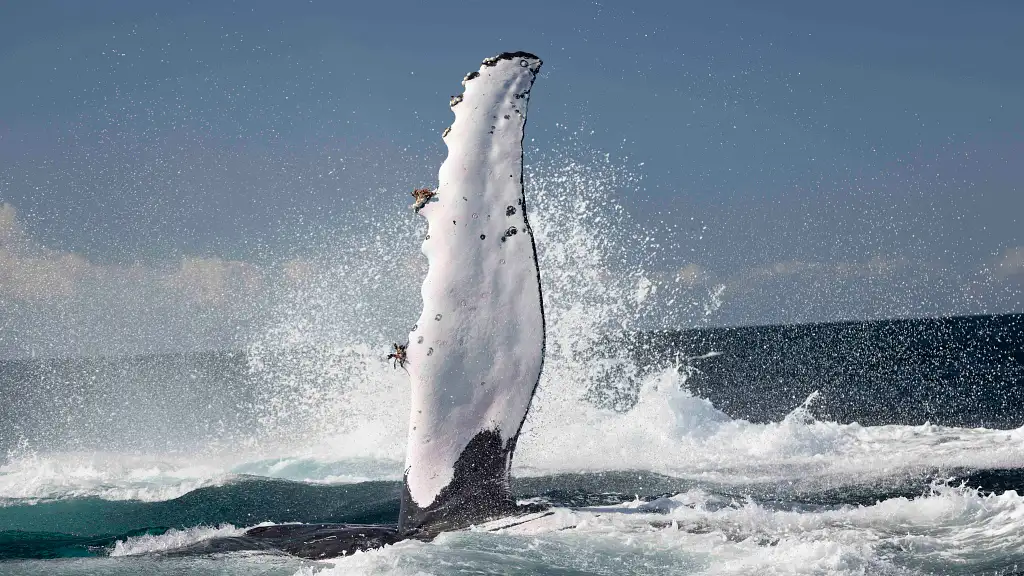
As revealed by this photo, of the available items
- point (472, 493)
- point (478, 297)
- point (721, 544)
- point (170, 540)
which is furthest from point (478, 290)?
point (170, 540)

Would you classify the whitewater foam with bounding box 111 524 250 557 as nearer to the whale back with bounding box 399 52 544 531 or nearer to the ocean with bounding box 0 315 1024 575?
the ocean with bounding box 0 315 1024 575

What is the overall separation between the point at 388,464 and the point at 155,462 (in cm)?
741

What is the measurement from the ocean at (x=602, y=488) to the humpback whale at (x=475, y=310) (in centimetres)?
44

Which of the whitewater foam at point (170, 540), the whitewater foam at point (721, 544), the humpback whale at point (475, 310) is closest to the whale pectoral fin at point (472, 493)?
the humpback whale at point (475, 310)

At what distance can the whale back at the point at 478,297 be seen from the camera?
4949 millimetres

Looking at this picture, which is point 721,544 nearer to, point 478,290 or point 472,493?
point 472,493

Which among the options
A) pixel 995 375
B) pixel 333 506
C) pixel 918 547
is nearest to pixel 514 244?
pixel 918 547

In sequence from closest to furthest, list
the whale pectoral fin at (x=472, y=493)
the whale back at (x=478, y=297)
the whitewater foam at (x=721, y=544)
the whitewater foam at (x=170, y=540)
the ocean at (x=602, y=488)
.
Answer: the whitewater foam at (x=721, y=544) < the ocean at (x=602, y=488) < the whale back at (x=478, y=297) < the whale pectoral fin at (x=472, y=493) < the whitewater foam at (x=170, y=540)

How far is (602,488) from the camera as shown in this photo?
Answer: 11.6 meters

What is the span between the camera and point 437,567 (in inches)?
176

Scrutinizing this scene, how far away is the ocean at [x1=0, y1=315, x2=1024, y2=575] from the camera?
4.83 meters

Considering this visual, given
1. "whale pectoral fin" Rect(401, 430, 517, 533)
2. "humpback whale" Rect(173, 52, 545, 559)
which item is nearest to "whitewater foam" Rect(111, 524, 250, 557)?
"humpback whale" Rect(173, 52, 545, 559)

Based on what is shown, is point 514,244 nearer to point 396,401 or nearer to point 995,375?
point 396,401

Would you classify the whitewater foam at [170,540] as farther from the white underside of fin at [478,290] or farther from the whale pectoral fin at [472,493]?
the white underside of fin at [478,290]
